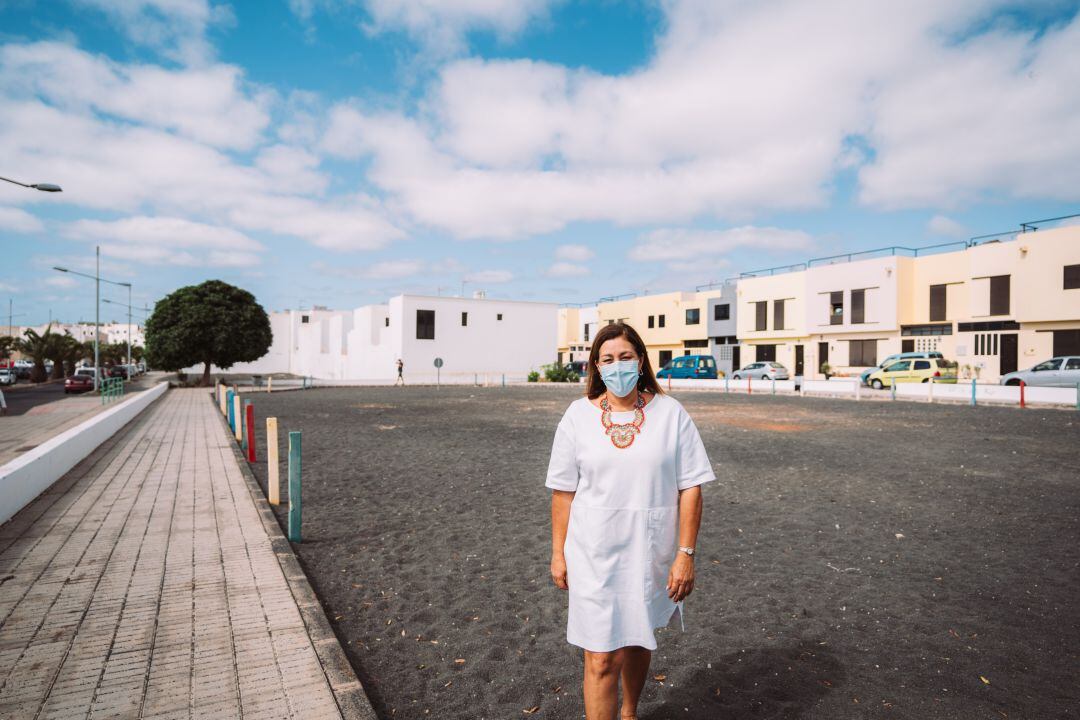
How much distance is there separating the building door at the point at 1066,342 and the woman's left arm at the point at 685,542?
123 ft

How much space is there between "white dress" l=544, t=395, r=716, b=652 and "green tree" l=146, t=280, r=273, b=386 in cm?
4261

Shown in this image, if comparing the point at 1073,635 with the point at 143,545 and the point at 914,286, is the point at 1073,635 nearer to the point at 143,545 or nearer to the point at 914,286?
the point at 143,545

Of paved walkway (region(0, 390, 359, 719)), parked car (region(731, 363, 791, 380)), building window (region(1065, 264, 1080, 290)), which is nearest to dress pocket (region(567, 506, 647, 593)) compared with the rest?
paved walkway (region(0, 390, 359, 719))

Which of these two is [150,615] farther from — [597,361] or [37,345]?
[37,345]

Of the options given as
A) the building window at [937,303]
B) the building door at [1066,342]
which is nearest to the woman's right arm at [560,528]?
the building door at [1066,342]

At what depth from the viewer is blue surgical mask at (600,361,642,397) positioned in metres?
2.60

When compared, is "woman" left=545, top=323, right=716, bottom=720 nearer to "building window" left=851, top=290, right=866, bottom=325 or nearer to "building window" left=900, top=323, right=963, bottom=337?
"building window" left=900, top=323, right=963, bottom=337

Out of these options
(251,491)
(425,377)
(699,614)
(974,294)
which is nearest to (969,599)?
(699,614)

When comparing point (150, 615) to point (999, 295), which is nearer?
point (150, 615)

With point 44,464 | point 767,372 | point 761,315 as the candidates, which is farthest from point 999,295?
point 44,464

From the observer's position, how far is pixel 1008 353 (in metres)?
32.3

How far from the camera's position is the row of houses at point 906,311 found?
100ft

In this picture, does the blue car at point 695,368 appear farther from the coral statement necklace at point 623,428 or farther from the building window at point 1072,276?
the coral statement necklace at point 623,428

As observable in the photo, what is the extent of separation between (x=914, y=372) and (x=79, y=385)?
43821 millimetres
